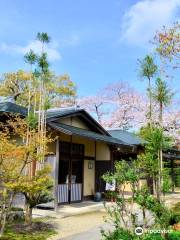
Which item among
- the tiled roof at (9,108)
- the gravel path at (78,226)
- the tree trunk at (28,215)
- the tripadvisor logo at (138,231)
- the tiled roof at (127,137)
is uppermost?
the tiled roof at (9,108)

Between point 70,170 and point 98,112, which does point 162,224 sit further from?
point 98,112

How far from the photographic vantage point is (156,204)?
5988 millimetres

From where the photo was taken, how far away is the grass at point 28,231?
324 inches

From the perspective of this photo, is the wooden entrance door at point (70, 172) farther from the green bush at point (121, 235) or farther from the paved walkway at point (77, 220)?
the green bush at point (121, 235)

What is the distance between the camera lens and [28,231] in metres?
8.84

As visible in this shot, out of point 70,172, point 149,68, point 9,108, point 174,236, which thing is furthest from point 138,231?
point 70,172

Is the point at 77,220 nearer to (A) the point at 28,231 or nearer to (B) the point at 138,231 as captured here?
(A) the point at 28,231

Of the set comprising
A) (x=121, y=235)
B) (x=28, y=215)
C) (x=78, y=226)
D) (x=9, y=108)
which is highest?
(x=9, y=108)

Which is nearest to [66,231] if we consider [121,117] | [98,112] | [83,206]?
[83,206]

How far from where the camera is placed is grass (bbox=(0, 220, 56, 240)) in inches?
324

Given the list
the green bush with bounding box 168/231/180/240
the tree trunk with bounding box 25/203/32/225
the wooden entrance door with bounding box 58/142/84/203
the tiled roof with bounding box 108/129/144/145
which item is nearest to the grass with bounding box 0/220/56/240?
the tree trunk with bounding box 25/203/32/225

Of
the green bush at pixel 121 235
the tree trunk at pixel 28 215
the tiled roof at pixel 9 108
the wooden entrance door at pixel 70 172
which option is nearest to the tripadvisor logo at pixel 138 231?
the green bush at pixel 121 235

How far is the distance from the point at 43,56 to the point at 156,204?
6672 mm

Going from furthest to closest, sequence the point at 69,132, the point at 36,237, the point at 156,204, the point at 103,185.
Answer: the point at 103,185
the point at 69,132
the point at 36,237
the point at 156,204
